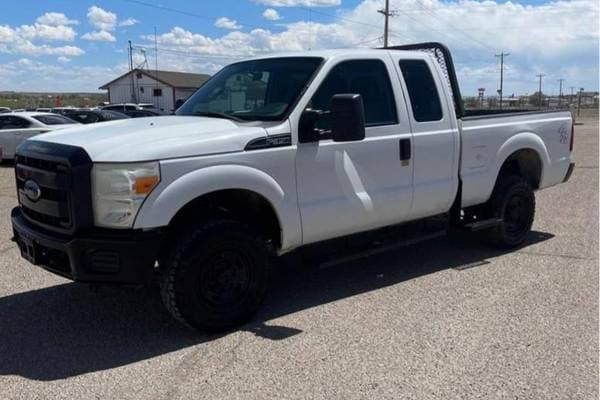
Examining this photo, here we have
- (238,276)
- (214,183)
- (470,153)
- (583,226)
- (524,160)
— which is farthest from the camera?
(583,226)

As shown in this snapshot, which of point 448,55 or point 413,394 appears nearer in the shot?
point 413,394

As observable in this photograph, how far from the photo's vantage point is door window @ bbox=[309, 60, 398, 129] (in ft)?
15.6

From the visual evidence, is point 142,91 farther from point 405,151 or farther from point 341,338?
point 341,338

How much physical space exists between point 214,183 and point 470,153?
9.47 ft

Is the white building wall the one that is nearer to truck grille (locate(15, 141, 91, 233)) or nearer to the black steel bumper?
truck grille (locate(15, 141, 91, 233))

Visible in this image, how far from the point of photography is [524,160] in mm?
6918

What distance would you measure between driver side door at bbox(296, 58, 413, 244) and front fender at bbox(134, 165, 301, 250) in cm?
14

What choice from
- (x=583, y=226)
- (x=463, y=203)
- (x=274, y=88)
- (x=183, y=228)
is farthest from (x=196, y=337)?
(x=583, y=226)

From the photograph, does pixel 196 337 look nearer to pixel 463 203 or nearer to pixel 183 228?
pixel 183 228

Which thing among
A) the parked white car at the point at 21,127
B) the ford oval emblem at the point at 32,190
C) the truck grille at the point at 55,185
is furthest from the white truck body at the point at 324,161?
the parked white car at the point at 21,127

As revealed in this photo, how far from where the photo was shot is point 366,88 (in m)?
5.09

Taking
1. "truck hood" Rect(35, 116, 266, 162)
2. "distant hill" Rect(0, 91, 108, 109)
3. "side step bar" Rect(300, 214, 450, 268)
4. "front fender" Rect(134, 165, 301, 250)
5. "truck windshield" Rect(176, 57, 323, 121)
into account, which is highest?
"distant hill" Rect(0, 91, 108, 109)

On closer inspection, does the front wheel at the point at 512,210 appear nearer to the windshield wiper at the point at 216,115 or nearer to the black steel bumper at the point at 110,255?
the windshield wiper at the point at 216,115

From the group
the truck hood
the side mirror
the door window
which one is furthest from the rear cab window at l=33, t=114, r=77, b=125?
the side mirror
